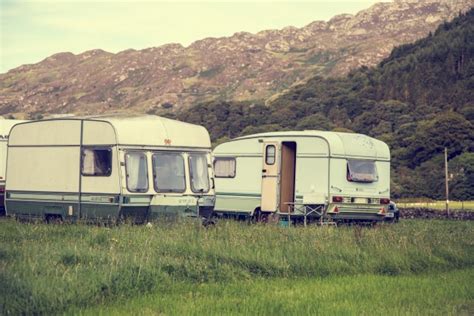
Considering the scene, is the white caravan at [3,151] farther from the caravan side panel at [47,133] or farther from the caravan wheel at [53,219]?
the caravan wheel at [53,219]

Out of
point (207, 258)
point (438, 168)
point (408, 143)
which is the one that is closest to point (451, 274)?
point (207, 258)

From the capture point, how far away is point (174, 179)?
2156cm

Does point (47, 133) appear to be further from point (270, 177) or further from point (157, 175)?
point (270, 177)

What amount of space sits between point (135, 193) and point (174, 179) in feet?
3.99

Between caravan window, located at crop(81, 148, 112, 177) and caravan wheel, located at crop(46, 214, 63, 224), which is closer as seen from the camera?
caravan window, located at crop(81, 148, 112, 177)

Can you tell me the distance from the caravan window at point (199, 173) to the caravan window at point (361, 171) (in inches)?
195

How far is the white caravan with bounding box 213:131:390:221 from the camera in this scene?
2511 centimetres

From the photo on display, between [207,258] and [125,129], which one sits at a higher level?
[125,129]

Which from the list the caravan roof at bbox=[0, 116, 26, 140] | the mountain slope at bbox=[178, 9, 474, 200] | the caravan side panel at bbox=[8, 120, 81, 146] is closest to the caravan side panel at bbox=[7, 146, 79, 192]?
the caravan side panel at bbox=[8, 120, 81, 146]

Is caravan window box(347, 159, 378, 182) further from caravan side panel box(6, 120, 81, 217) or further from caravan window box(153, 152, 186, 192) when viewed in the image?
caravan side panel box(6, 120, 81, 217)

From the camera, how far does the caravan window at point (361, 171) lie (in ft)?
83.2

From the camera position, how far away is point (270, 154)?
2677 cm

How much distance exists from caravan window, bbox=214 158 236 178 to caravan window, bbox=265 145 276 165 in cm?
142

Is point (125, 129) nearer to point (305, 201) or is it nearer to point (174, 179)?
point (174, 179)
